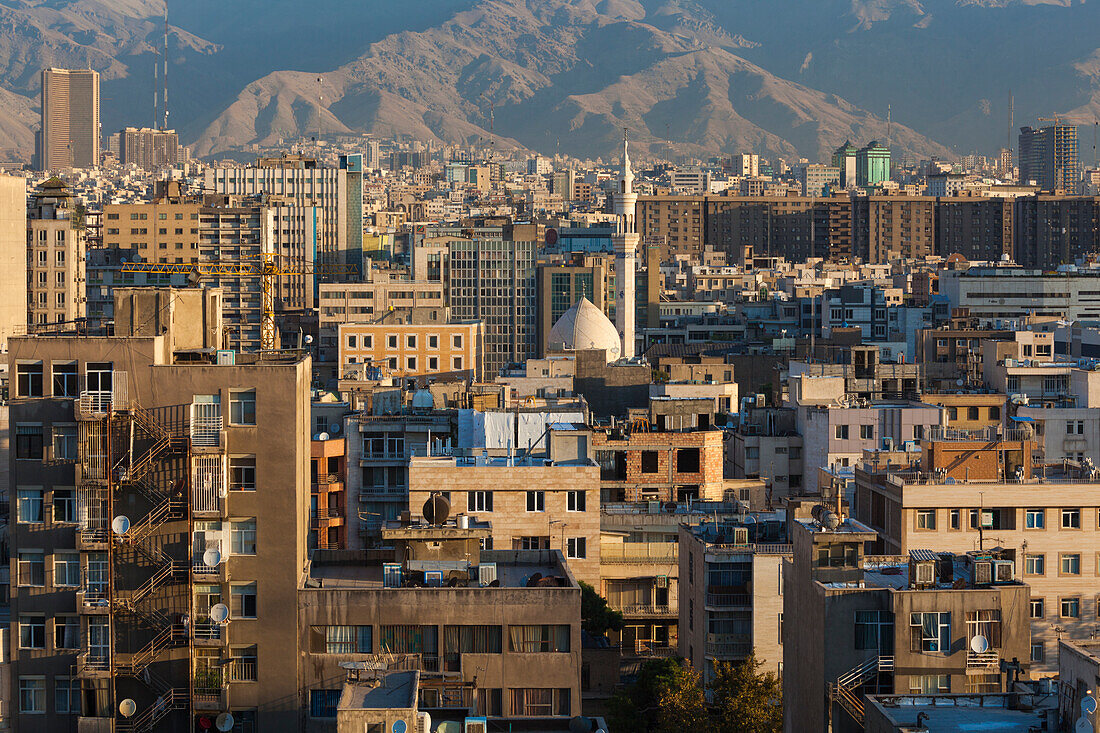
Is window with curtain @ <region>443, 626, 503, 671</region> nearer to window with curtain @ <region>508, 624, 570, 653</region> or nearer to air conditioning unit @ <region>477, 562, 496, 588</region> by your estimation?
window with curtain @ <region>508, 624, 570, 653</region>

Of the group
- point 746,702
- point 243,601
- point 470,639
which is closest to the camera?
point 243,601

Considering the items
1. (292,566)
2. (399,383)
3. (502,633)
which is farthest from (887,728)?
(399,383)

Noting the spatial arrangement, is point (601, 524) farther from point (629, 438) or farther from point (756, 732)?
point (756, 732)

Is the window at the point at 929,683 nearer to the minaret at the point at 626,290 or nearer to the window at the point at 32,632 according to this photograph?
the window at the point at 32,632

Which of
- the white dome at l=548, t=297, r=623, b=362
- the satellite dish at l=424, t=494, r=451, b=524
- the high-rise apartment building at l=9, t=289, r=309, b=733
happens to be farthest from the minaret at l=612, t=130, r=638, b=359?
the high-rise apartment building at l=9, t=289, r=309, b=733

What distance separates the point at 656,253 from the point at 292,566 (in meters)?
120

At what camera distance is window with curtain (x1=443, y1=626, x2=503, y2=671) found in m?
25.3

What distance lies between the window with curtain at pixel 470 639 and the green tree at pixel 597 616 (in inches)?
447

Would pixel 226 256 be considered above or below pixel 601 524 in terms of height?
above

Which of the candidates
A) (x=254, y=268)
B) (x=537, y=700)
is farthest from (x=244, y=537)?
(x=254, y=268)

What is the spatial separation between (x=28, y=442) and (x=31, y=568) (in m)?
1.61

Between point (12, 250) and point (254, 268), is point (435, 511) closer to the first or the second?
point (12, 250)

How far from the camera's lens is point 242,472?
2534cm

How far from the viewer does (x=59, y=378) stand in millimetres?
25266
